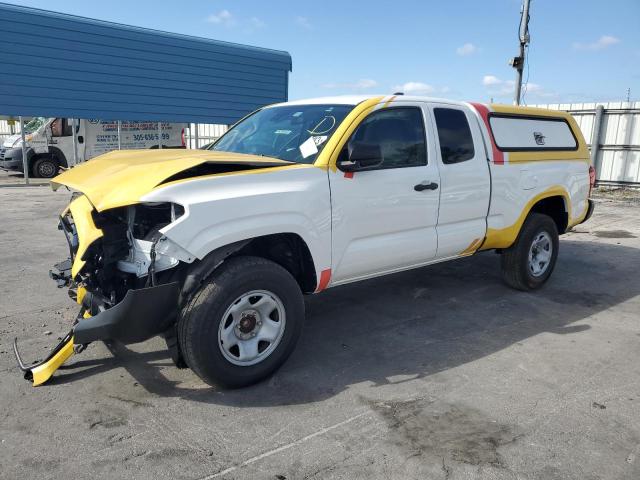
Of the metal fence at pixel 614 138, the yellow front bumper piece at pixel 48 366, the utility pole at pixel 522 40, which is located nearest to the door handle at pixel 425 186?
the yellow front bumper piece at pixel 48 366

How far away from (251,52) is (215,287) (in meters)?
15.7

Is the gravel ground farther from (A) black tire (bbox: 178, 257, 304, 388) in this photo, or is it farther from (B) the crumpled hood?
(B) the crumpled hood

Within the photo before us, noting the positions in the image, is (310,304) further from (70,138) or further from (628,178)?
(628,178)

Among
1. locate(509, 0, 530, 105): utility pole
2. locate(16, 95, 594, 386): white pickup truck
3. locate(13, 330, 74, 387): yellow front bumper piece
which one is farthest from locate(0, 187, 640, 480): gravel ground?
locate(509, 0, 530, 105): utility pole

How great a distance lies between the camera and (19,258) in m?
6.50

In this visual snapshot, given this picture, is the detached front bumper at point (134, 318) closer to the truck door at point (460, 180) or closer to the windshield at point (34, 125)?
the truck door at point (460, 180)

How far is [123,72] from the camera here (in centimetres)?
1480

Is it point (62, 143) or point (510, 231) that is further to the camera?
point (62, 143)

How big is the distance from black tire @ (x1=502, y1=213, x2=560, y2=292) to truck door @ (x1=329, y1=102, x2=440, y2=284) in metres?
1.44

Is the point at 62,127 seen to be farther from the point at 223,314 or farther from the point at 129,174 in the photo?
the point at 223,314

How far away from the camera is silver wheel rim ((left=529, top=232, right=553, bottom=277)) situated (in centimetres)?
564

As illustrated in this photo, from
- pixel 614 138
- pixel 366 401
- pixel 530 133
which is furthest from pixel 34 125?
pixel 614 138

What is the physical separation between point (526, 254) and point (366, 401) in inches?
118

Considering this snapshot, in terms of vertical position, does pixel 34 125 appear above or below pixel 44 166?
above
